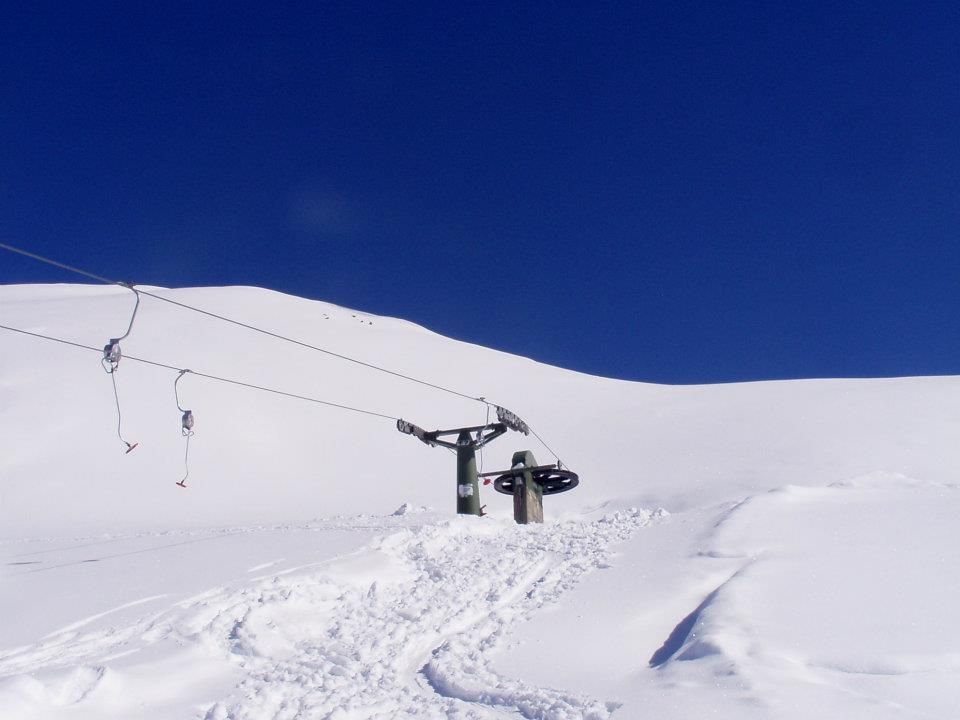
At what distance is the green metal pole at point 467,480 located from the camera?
55.8 ft

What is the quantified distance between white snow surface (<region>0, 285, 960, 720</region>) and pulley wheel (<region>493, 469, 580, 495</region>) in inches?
35.9

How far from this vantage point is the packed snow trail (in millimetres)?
5445

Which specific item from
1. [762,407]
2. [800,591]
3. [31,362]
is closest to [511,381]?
[762,407]

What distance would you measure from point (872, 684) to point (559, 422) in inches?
977

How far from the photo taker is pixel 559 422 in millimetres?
29812

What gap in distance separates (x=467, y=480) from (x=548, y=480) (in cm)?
186

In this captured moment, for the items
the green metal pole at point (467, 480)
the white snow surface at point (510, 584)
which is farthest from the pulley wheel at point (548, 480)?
the white snow surface at point (510, 584)

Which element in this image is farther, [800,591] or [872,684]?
[800,591]

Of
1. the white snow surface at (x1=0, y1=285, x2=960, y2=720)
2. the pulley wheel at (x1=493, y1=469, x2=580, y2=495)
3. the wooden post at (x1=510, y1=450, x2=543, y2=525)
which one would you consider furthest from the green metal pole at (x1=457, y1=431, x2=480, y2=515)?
the white snow surface at (x1=0, y1=285, x2=960, y2=720)

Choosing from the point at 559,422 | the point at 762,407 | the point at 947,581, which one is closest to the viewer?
the point at 947,581

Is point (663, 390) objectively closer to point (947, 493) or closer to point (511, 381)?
point (511, 381)

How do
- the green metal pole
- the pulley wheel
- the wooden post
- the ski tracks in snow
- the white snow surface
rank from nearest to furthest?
the white snow surface < the ski tracks in snow < the wooden post < the green metal pole < the pulley wheel

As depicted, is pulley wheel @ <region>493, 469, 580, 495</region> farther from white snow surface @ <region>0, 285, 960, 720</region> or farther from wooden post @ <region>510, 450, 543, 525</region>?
white snow surface @ <region>0, 285, 960, 720</region>

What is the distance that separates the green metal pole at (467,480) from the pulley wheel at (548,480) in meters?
0.57
